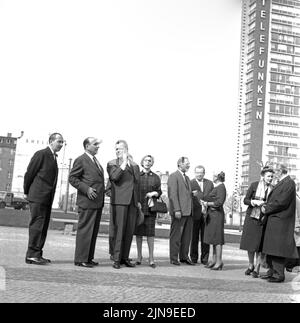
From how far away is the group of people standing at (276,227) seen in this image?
7836mm

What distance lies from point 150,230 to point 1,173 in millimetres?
129412

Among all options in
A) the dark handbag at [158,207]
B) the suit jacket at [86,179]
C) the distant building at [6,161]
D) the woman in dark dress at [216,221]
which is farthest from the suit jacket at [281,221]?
the distant building at [6,161]

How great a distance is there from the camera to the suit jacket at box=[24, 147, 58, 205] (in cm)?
787

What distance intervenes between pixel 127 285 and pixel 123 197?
2.36 metres

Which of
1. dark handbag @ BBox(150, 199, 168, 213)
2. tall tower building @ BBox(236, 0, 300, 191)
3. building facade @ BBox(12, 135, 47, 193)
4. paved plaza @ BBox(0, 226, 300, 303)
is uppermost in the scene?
tall tower building @ BBox(236, 0, 300, 191)

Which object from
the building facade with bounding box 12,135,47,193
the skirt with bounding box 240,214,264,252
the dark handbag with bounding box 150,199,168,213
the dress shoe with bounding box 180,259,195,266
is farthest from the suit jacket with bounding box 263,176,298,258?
the building facade with bounding box 12,135,47,193

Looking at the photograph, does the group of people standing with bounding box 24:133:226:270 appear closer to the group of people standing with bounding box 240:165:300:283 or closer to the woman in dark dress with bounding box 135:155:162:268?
the woman in dark dress with bounding box 135:155:162:268

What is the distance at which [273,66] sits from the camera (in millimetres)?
118750

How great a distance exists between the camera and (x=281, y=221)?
26.0 feet

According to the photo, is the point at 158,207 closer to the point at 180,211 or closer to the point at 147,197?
the point at 147,197

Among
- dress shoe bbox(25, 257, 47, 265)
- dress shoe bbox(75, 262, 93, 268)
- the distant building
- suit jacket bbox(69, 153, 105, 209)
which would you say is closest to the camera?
dress shoe bbox(25, 257, 47, 265)

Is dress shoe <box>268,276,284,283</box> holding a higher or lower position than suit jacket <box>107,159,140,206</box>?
lower

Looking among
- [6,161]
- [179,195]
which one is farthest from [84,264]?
[6,161]

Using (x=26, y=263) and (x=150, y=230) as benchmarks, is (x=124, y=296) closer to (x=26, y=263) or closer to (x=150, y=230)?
(x=26, y=263)
